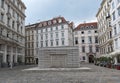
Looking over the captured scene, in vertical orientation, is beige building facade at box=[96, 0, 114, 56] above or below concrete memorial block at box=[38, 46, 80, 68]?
above

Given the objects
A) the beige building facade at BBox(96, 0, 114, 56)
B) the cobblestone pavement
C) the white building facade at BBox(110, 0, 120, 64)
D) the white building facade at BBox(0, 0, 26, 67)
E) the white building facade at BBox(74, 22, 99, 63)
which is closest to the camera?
the cobblestone pavement

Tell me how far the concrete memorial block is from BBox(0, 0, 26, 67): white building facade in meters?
11.6

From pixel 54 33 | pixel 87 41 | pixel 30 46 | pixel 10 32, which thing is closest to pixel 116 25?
pixel 10 32

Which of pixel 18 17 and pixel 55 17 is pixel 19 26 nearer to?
pixel 18 17

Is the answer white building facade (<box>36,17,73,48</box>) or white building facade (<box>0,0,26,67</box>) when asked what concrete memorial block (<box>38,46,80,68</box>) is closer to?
white building facade (<box>0,0,26,67</box>)

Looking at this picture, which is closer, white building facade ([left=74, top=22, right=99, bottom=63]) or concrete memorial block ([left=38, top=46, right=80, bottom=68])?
concrete memorial block ([left=38, top=46, right=80, bottom=68])

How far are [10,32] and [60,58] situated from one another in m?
18.8

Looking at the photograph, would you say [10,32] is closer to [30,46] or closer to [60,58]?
[60,58]

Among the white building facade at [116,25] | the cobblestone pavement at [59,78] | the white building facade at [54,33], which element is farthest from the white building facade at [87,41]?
the cobblestone pavement at [59,78]

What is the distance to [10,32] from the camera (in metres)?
44.5

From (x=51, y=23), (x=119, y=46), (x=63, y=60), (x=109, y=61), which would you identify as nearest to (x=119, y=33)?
(x=119, y=46)

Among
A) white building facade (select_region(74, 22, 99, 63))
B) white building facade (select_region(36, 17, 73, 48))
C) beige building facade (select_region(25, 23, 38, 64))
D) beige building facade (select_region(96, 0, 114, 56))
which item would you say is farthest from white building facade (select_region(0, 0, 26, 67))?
white building facade (select_region(74, 22, 99, 63))

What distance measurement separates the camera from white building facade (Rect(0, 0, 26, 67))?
130ft

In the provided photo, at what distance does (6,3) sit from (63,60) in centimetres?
2162
